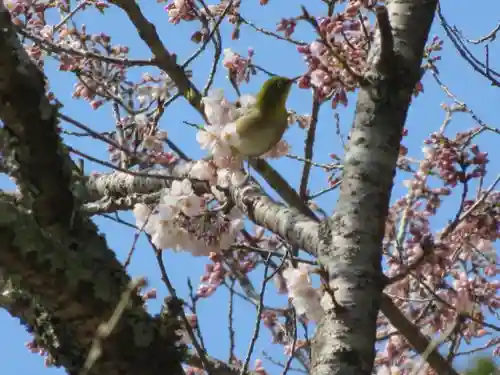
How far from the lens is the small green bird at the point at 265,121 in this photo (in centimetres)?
240

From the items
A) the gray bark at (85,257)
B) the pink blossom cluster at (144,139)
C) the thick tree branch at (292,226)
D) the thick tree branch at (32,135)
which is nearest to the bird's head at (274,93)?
the thick tree branch at (292,226)

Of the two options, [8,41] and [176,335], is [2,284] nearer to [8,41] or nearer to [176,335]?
[176,335]

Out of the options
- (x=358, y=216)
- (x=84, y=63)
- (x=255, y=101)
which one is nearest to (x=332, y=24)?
(x=255, y=101)

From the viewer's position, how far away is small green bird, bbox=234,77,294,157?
2400mm

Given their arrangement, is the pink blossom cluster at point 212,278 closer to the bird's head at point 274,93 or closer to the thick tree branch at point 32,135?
the bird's head at point 274,93

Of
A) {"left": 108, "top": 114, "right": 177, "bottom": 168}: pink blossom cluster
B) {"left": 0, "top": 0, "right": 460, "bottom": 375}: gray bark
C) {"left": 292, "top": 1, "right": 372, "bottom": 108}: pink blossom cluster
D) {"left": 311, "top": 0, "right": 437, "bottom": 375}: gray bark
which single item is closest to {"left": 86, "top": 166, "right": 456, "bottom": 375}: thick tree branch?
{"left": 0, "top": 0, "right": 460, "bottom": 375}: gray bark

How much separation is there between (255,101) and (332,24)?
0.61 meters

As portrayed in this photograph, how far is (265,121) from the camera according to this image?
251 centimetres

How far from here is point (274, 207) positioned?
2.29 meters

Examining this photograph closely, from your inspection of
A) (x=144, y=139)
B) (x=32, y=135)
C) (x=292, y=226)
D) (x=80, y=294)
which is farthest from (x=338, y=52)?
(x=80, y=294)

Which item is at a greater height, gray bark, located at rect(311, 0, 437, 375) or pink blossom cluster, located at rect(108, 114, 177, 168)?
pink blossom cluster, located at rect(108, 114, 177, 168)

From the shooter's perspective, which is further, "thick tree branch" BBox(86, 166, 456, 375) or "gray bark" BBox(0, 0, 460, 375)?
"thick tree branch" BBox(86, 166, 456, 375)

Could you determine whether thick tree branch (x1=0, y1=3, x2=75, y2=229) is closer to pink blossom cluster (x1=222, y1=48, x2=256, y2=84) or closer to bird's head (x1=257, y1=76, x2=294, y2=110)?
bird's head (x1=257, y1=76, x2=294, y2=110)

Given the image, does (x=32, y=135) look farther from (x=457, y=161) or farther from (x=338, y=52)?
(x=457, y=161)
